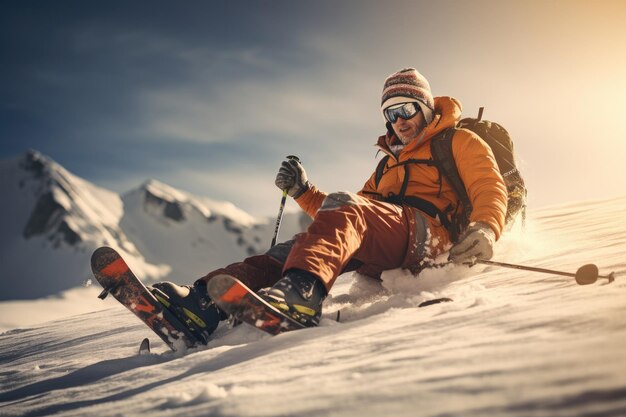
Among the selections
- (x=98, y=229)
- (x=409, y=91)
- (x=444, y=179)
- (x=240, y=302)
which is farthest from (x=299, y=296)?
(x=98, y=229)

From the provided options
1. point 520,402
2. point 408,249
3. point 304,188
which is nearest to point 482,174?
point 408,249

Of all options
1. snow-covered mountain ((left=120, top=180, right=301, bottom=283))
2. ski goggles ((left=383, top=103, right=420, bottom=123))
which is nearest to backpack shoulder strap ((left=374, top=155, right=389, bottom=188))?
ski goggles ((left=383, top=103, right=420, bottom=123))

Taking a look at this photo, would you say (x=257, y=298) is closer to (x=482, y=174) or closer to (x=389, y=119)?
(x=482, y=174)

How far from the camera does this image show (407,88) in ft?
12.3

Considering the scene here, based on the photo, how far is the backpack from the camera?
3107 mm

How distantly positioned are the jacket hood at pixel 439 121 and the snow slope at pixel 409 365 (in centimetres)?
111

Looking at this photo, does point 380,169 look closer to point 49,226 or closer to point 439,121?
point 439,121

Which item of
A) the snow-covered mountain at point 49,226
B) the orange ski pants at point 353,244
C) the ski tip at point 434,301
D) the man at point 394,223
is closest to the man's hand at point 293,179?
the man at point 394,223

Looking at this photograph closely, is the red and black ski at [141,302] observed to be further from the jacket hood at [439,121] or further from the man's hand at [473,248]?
the jacket hood at [439,121]

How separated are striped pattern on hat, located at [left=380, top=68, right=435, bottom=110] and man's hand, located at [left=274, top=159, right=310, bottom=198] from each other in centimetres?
100

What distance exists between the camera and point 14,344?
13.2 feet

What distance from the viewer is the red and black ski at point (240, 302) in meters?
1.94

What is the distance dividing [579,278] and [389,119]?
231 centimetres

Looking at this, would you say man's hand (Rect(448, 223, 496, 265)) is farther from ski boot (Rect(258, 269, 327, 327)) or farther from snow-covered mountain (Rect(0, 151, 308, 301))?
snow-covered mountain (Rect(0, 151, 308, 301))
